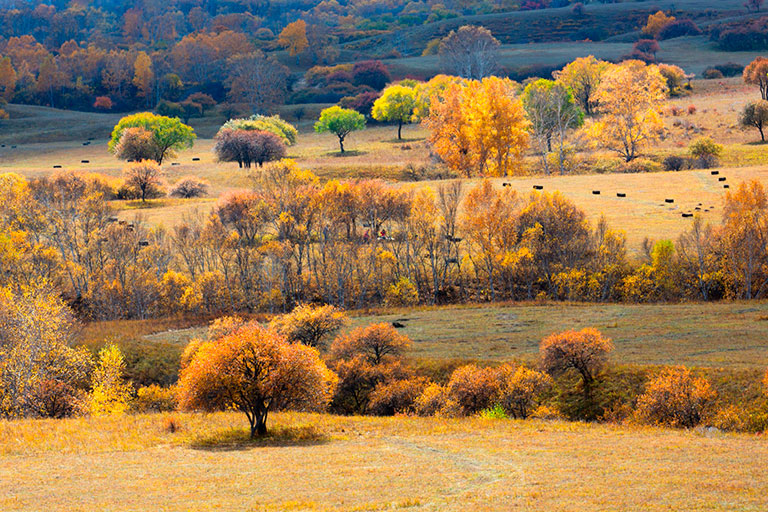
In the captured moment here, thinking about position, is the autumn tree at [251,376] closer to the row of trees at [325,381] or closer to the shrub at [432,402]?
the row of trees at [325,381]

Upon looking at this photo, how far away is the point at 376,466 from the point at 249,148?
400 ft

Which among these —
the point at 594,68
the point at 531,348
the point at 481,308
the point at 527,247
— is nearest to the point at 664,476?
the point at 531,348

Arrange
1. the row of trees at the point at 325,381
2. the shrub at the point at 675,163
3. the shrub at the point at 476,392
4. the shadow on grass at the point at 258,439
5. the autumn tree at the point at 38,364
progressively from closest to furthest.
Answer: the shadow on grass at the point at 258,439 < the row of trees at the point at 325,381 < the shrub at the point at 476,392 < the autumn tree at the point at 38,364 < the shrub at the point at 675,163

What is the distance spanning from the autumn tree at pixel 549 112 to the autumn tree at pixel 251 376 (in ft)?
326

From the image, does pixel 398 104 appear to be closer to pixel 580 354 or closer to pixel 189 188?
pixel 189 188

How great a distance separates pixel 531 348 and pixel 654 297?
21.5m

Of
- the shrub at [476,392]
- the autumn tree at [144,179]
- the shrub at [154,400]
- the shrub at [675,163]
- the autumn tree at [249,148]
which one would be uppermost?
the autumn tree at [249,148]

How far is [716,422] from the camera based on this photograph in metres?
42.9

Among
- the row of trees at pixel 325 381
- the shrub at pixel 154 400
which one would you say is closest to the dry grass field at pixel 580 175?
the row of trees at pixel 325 381

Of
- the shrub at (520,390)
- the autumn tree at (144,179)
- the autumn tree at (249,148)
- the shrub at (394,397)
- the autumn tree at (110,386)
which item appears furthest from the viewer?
the autumn tree at (249,148)

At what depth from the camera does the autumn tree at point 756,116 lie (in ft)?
449

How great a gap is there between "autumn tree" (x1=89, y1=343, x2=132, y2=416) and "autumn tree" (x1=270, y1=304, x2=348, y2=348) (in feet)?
41.5

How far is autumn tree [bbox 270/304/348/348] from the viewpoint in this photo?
215ft

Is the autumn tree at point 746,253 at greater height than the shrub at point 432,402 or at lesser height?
greater
